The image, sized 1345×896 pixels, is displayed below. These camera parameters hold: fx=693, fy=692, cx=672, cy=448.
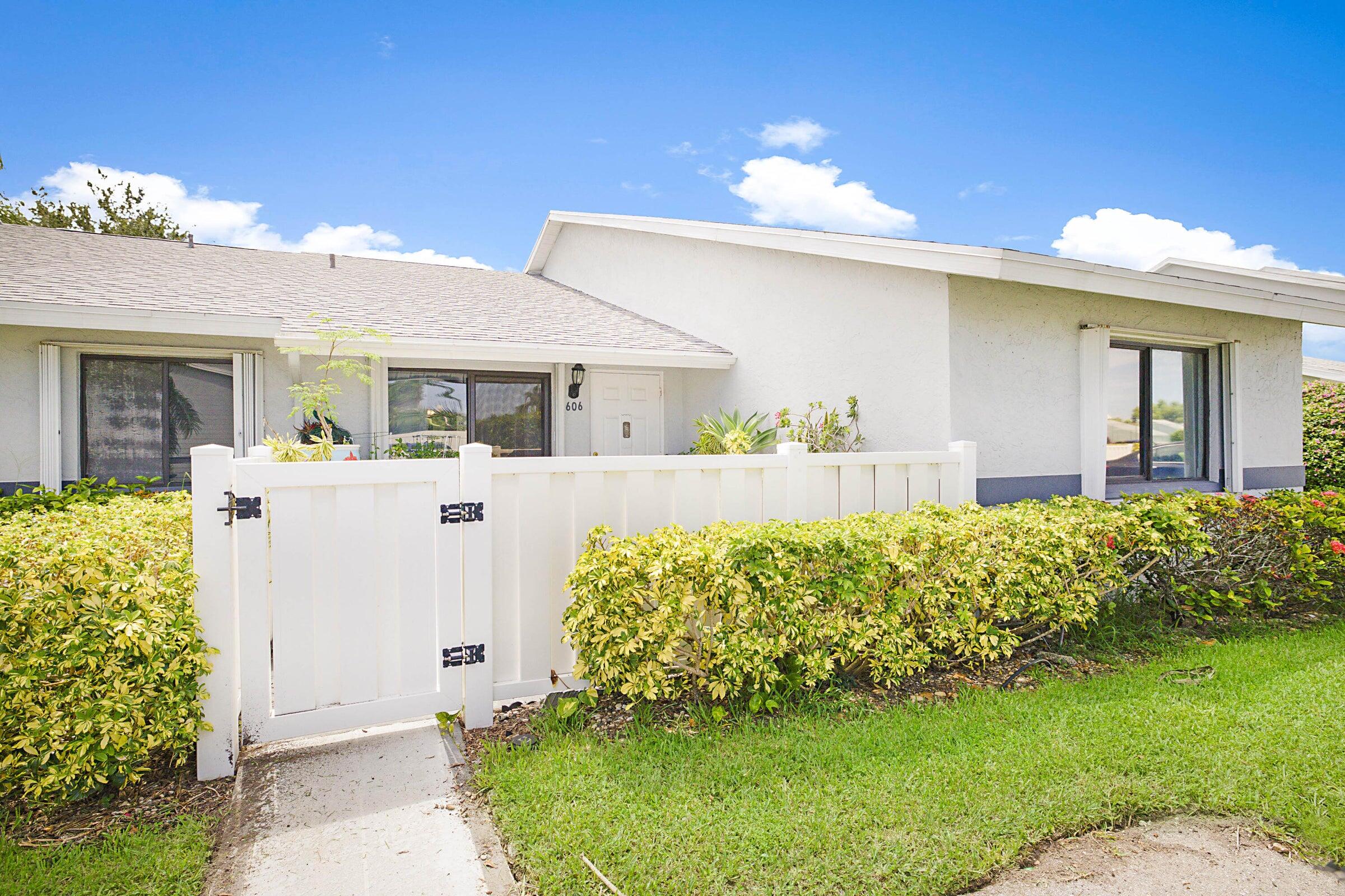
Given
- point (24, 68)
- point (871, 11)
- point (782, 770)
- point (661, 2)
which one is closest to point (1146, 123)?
point (871, 11)

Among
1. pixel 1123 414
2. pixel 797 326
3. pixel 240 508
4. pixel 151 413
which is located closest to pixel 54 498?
pixel 151 413

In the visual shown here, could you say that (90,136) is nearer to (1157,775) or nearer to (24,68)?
(24,68)

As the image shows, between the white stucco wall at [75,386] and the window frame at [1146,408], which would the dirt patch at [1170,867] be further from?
the white stucco wall at [75,386]

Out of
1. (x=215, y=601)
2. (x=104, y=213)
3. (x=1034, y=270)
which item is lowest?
(x=215, y=601)

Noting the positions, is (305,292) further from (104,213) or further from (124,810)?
(104,213)

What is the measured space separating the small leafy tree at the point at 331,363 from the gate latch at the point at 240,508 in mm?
2819

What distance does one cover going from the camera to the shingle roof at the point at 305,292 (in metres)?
7.42

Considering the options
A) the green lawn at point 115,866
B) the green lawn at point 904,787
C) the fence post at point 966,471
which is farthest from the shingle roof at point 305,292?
the green lawn at point 904,787

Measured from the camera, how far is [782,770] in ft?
9.73

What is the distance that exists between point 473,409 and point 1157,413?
8022 mm

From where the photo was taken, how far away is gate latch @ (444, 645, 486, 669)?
361 cm

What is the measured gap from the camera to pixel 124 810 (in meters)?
2.80

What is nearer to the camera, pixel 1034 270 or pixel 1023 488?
pixel 1034 270

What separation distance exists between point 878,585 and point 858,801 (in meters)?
1.31
